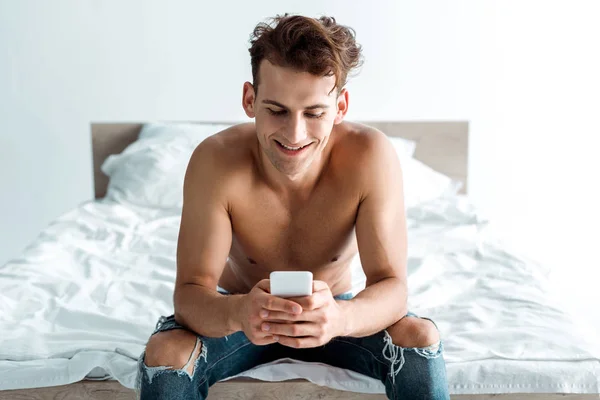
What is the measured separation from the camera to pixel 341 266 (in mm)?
1815

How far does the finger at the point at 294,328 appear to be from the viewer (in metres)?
1.36

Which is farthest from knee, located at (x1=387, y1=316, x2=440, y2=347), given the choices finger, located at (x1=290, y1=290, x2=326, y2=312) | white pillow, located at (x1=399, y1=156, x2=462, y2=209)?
white pillow, located at (x1=399, y1=156, x2=462, y2=209)

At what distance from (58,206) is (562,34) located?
8.14ft

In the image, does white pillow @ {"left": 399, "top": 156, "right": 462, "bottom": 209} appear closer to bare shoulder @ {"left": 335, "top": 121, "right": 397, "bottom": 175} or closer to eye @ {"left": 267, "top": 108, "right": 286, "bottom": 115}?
bare shoulder @ {"left": 335, "top": 121, "right": 397, "bottom": 175}

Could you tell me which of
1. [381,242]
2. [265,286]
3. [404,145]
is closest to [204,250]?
[265,286]

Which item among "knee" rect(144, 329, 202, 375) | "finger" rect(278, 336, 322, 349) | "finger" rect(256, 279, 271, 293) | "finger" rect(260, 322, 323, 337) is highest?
"finger" rect(256, 279, 271, 293)

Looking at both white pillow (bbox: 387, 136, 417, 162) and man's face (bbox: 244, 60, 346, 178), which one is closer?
man's face (bbox: 244, 60, 346, 178)

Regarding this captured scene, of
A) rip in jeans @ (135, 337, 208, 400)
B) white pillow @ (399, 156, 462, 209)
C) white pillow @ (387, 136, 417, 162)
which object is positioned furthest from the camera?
white pillow @ (387, 136, 417, 162)

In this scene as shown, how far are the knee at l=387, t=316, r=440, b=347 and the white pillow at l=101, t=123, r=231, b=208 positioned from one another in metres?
1.72

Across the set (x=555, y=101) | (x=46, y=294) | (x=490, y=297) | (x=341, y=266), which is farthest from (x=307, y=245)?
(x=555, y=101)

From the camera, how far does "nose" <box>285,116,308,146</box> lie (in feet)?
4.99

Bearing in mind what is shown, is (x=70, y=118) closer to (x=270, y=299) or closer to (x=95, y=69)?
(x=95, y=69)

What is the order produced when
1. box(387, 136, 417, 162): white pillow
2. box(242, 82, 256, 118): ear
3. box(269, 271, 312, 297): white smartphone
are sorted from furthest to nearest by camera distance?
box(387, 136, 417, 162): white pillow < box(242, 82, 256, 118): ear < box(269, 271, 312, 297): white smartphone

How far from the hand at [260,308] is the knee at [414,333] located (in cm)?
27
